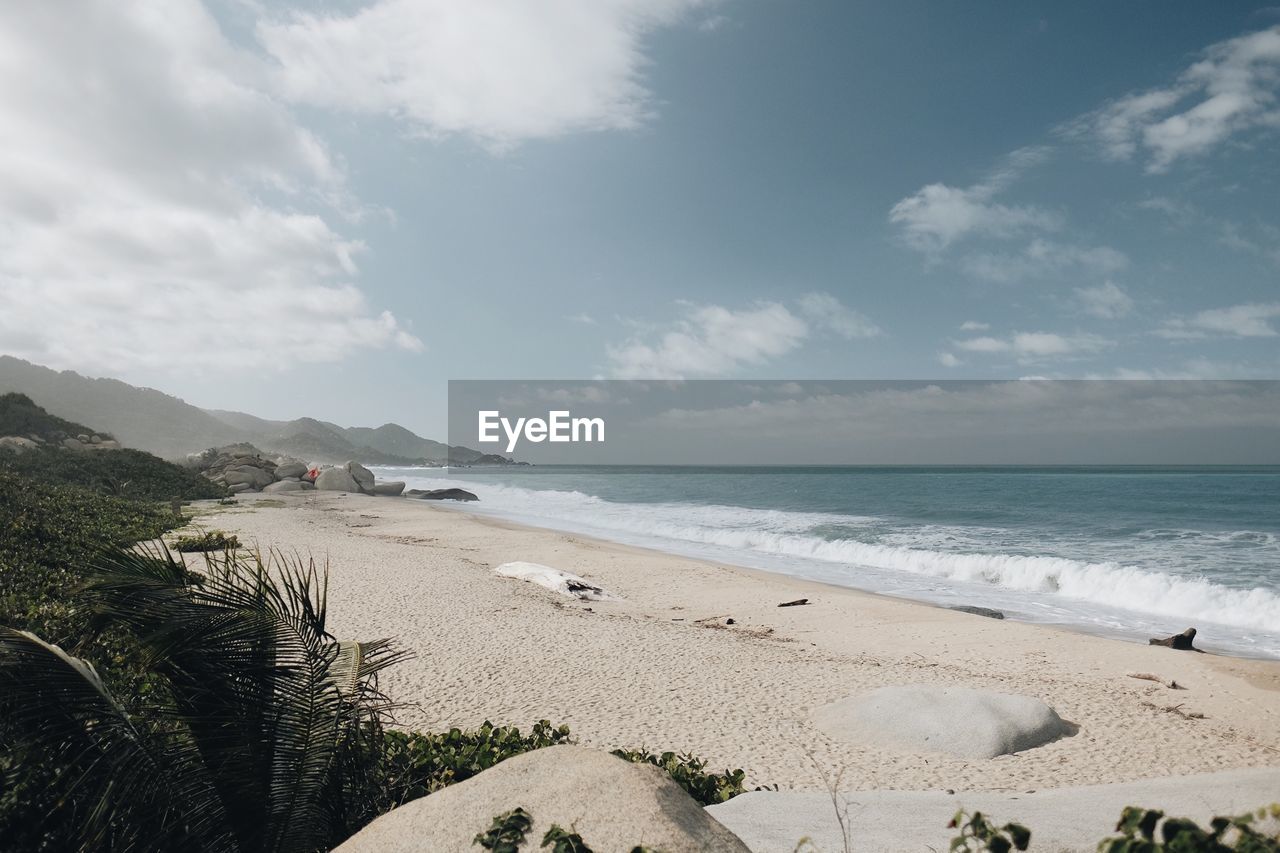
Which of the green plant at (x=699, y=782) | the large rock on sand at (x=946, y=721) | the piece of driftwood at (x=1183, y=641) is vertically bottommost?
the piece of driftwood at (x=1183, y=641)

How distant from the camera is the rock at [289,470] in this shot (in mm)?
53287

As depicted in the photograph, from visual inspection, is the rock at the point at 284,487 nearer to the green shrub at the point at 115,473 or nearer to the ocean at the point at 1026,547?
the green shrub at the point at 115,473

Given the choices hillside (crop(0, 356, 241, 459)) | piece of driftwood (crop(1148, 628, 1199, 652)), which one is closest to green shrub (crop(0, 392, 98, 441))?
piece of driftwood (crop(1148, 628, 1199, 652))

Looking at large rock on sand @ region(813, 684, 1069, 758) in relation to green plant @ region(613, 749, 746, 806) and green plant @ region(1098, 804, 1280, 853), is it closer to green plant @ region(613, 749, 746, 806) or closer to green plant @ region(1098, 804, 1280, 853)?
green plant @ region(613, 749, 746, 806)

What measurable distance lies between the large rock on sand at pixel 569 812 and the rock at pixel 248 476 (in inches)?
2070

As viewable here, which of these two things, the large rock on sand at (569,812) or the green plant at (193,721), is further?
the green plant at (193,721)

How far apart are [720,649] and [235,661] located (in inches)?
326

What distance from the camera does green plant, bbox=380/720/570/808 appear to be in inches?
176

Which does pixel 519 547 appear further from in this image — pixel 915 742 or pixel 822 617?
pixel 915 742

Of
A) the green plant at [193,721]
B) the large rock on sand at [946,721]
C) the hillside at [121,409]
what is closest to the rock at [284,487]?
the large rock on sand at [946,721]

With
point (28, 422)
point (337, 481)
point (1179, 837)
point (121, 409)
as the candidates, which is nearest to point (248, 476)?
point (337, 481)

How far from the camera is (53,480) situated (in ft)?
92.4

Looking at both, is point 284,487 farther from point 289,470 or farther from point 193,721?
point 193,721

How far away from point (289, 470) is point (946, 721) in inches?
2182
